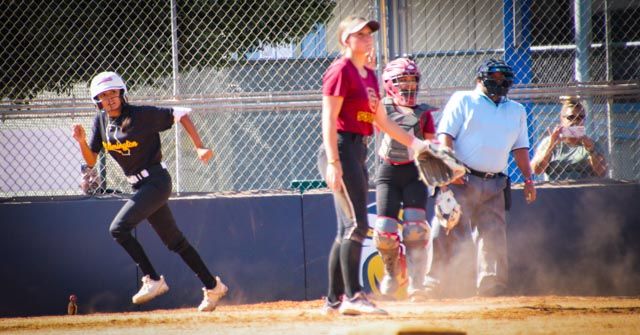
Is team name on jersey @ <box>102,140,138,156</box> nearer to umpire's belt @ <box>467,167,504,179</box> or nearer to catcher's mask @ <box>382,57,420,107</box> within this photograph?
catcher's mask @ <box>382,57,420,107</box>

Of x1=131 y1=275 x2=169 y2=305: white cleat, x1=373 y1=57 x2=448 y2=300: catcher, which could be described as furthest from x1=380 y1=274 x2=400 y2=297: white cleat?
x1=131 y1=275 x2=169 y2=305: white cleat

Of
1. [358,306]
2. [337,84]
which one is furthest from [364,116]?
[358,306]

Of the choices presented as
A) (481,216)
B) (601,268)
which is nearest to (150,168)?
(481,216)

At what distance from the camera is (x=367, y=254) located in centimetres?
845

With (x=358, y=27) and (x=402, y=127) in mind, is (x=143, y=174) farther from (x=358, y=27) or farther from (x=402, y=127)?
(x=358, y=27)

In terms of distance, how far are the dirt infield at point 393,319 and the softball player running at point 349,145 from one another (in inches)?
15.6

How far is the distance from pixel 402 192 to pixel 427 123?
0.64m

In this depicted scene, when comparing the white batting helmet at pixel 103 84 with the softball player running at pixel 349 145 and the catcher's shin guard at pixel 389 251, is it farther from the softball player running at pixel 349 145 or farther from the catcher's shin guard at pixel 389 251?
the catcher's shin guard at pixel 389 251

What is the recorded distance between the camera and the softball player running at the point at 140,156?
23.0 feet

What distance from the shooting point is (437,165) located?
614 cm

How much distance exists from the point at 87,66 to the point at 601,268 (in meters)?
6.17

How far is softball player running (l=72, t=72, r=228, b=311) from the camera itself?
7.02 meters

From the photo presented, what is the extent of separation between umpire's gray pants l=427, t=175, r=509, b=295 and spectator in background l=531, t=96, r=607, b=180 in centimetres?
128

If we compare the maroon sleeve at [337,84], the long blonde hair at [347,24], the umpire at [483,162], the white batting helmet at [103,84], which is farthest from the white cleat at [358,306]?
the white batting helmet at [103,84]
